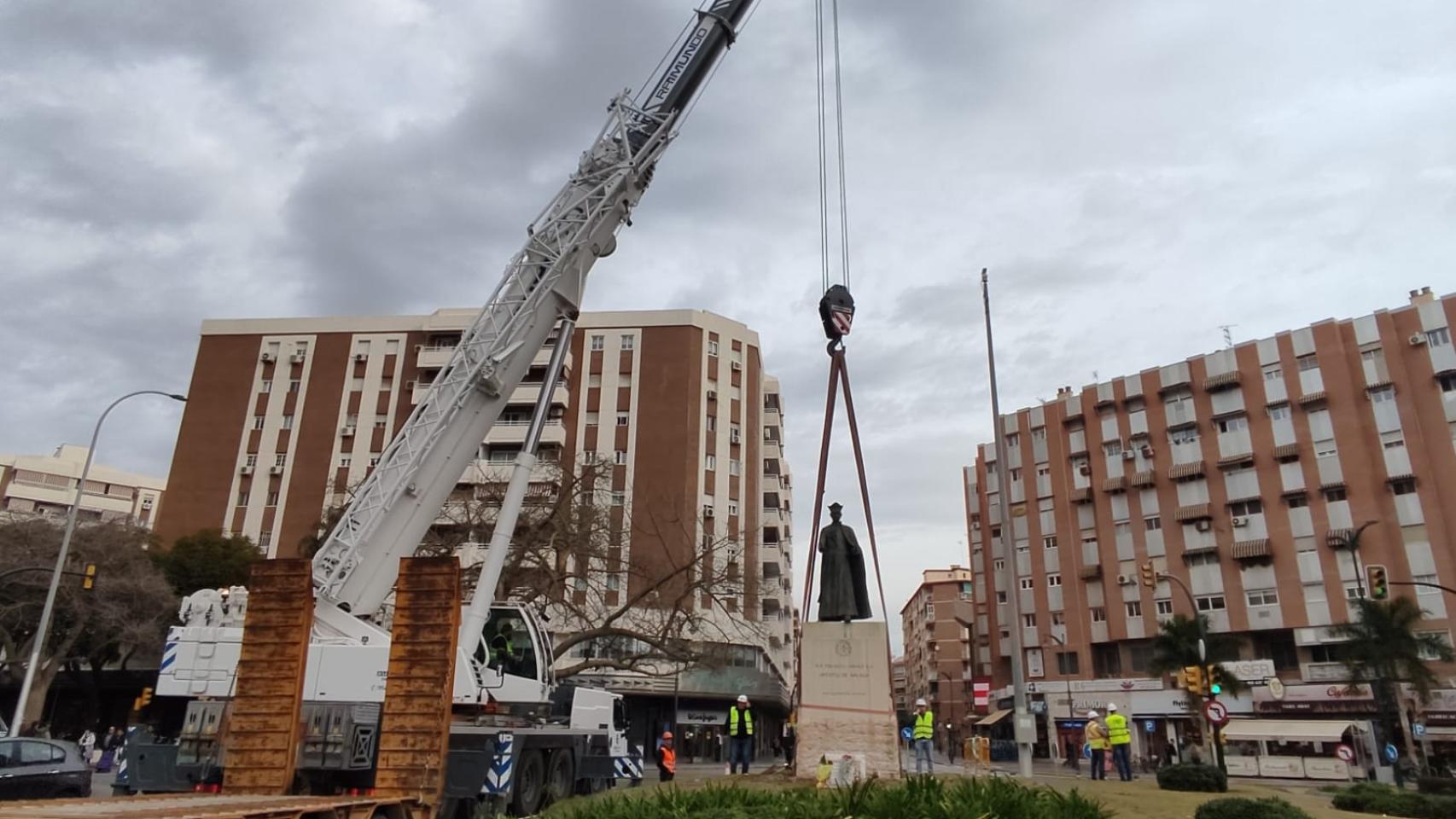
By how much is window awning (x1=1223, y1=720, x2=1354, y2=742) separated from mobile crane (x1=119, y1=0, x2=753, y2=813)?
32.8 meters

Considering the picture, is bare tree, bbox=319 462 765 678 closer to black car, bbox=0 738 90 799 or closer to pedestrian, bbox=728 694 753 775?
pedestrian, bbox=728 694 753 775

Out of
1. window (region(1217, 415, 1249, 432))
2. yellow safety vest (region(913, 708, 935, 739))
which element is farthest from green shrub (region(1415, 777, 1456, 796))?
window (region(1217, 415, 1249, 432))

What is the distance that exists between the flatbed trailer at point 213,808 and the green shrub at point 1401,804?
12749 millimetres

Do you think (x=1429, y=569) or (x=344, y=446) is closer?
(x=1429, y=569)

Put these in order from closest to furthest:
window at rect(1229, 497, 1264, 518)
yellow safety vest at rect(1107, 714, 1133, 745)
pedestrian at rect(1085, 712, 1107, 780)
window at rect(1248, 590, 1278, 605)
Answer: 1. yellow safety vest at rect(1107, 714, 1133, 745)
2. pedestrian at rect(1085, 712, 1107, 780)
3. window at rect(1248, 590, 1278, 605)
4. window at rect(1229, 497, 1264, 518)

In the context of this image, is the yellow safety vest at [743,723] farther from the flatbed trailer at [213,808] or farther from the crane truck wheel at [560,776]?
the flatbed trailer at [213,808]

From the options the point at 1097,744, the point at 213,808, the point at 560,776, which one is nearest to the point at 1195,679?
the point at 1097,744

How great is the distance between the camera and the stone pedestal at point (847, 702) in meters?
13.6

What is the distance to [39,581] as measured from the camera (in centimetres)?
3462

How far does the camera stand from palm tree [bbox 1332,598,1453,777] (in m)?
34.0

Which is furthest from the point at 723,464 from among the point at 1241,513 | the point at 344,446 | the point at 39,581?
the point at 39,581

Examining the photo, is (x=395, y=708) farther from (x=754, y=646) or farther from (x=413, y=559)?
(x=754, y=646)

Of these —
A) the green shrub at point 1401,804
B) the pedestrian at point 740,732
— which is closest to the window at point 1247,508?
the green shrub at point 1401,804

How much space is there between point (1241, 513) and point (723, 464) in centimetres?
2712
